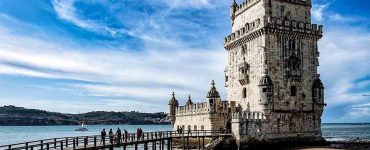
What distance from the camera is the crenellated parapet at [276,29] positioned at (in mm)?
53719

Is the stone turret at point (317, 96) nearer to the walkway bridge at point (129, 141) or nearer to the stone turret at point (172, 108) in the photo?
the walkway bridge at point (129, 141)

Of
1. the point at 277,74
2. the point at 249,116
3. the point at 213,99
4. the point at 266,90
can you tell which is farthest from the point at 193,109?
the point at 277,74

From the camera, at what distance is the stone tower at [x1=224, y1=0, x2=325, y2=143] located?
5275cm

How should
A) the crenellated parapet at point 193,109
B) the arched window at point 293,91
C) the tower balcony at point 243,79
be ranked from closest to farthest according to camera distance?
the arched window at point 293,91, the tower balcony at point 243,79, the crenellated parapet at point 193,109

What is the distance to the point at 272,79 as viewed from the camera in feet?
175

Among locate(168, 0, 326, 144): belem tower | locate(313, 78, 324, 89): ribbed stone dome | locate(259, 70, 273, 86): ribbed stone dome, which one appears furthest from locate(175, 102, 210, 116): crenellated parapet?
locate(313, 78, 324, 89): ribbed stone dome

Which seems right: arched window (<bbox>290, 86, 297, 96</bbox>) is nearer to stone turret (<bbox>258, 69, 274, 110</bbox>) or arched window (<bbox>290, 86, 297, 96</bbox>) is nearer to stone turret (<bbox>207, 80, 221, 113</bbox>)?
stone turret (<bbox>258, 69, 274, 110</bbox>)

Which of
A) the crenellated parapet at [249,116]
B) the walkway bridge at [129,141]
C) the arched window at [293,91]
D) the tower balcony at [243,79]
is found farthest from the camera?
the tower balcony at [243,79]

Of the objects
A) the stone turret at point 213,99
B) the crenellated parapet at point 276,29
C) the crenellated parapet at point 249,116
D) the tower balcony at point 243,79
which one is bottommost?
the crenellated parapet at point 249,116

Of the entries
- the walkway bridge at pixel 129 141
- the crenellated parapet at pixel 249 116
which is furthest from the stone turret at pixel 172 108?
the crenellated parapet at pixel 249 116

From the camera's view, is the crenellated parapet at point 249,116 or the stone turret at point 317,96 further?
the stone turret at point 317,96

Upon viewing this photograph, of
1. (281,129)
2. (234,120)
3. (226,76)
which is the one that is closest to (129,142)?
(234,120)

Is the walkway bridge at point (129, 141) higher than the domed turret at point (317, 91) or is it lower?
lower

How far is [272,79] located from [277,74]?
97 cm
